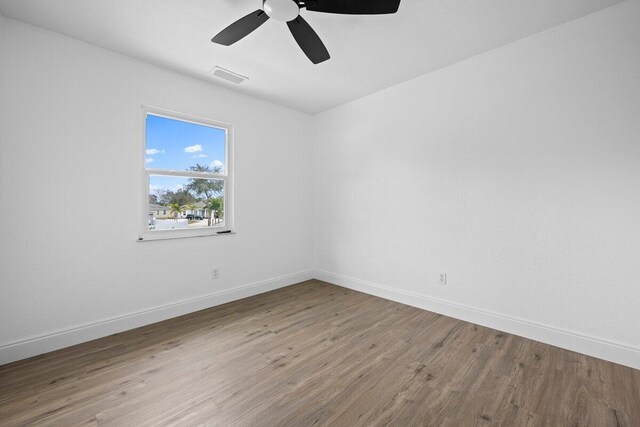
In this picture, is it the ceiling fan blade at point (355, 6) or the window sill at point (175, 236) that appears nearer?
the ceiling fan blade at point (355, 6)

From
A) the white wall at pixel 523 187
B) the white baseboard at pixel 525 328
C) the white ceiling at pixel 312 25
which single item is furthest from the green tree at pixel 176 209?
the white baseboard at pixel 525 328

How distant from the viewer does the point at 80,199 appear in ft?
8.09

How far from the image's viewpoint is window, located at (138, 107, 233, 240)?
2.93 metres

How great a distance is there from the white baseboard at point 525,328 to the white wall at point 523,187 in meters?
0.01

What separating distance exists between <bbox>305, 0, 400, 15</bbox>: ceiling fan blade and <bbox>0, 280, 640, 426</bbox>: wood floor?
2.47 meters

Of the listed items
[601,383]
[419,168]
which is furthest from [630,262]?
[419,168]

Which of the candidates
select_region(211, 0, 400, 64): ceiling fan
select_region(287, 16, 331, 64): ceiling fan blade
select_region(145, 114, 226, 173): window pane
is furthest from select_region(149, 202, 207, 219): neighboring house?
select_region(287, 16, 331, 64): ceiling fan blade

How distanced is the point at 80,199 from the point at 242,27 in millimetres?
2083

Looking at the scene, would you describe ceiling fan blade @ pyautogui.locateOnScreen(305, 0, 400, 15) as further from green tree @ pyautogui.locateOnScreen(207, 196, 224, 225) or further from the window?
green tree @ pyautogui.locateOnScreen(207, 196, 224, 225)

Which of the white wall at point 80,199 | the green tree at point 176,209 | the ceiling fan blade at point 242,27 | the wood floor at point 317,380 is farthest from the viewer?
the green tree at point 176,209

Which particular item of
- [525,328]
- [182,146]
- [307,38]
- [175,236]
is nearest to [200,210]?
[175,236]

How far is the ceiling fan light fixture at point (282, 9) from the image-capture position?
171 centimetres

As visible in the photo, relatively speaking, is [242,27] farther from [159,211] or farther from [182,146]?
[159,211]

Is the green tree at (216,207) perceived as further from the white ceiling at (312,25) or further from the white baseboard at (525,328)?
the white baseboard at (525,328)
